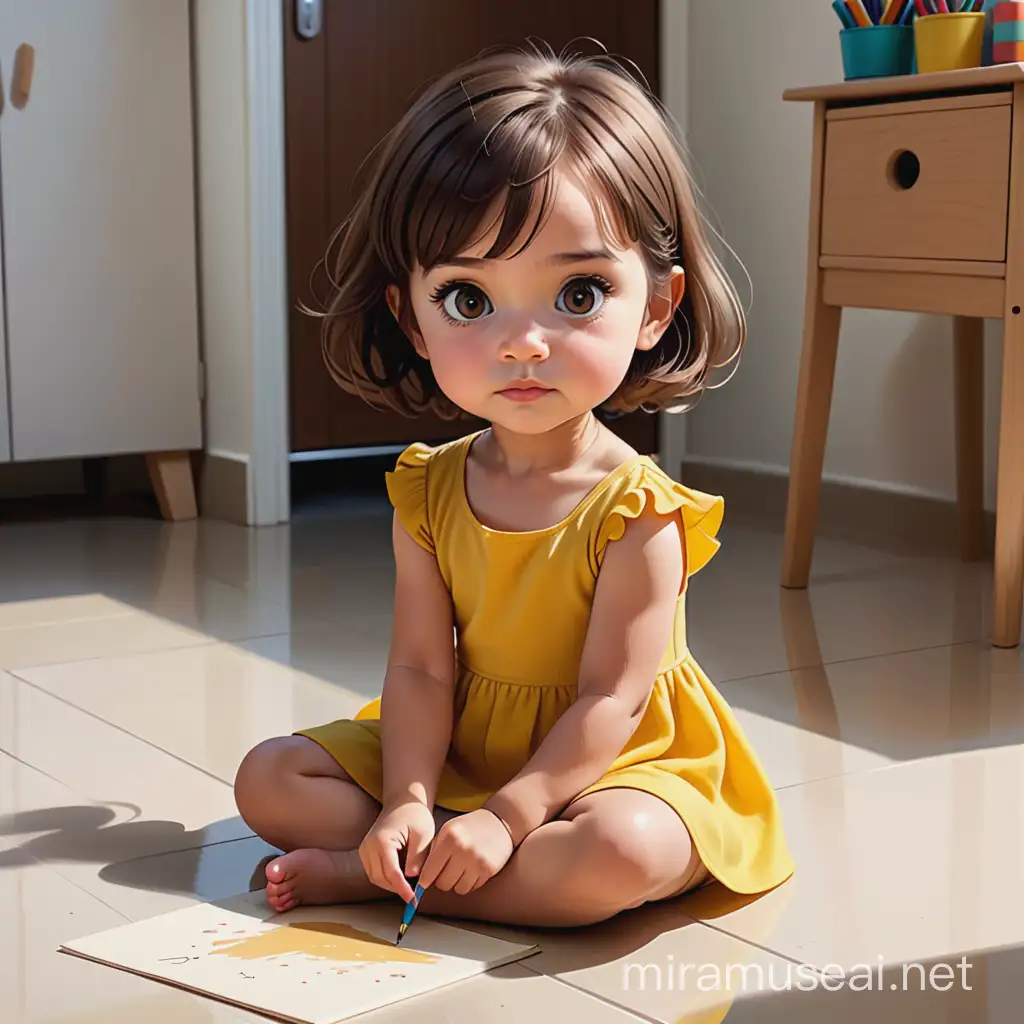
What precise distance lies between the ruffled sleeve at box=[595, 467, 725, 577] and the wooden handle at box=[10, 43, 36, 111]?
1706mm

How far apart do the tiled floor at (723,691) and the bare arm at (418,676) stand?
0.15m

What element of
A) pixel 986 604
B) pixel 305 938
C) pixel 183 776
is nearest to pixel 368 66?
pixel 986 604

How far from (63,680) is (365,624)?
411 mm

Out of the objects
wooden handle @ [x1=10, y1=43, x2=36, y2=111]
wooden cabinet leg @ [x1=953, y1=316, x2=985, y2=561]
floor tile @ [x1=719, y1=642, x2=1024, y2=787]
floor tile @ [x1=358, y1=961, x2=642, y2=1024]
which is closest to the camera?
floor tile @ [x1=358, y1=961, x2=642, y2=1024]

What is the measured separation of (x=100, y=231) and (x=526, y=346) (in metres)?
1.73

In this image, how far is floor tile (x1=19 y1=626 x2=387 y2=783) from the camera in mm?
1530

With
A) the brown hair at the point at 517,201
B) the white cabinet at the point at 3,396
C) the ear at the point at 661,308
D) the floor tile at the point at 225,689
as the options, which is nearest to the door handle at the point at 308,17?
the white cabinet at the point at 3,396

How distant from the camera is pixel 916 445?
257 cm

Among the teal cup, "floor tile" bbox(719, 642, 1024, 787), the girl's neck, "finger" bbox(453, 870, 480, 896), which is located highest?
the teal cup

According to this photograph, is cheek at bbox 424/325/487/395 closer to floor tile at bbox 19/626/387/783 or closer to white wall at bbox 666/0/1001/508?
floor tile at bbox 19/626/387/783

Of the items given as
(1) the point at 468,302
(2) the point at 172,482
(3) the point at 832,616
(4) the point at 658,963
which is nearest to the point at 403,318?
(1) the point at 468,302

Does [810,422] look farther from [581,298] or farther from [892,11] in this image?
[581,298]

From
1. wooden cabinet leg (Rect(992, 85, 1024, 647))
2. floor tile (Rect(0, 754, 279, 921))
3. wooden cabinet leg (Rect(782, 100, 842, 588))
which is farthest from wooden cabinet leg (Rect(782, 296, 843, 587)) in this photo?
floor tile (Rect(0, 754, 279, 921))

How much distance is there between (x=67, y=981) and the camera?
990mm
